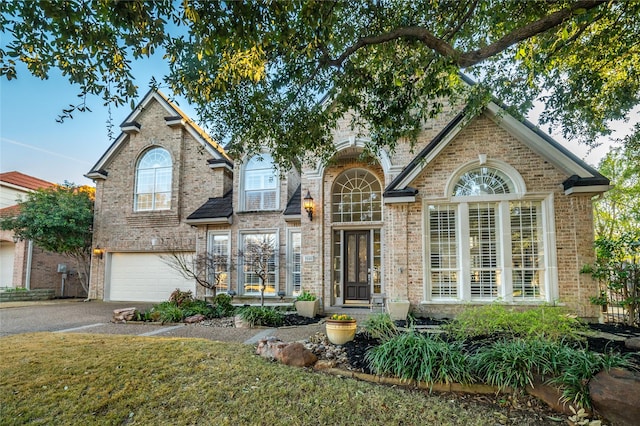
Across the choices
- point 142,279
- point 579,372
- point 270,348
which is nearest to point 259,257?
point 142,279

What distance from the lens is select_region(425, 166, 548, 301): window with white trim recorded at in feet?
28.8

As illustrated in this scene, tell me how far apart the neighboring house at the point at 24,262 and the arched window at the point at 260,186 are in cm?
1082

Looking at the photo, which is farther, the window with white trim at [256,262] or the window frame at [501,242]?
the window with white trim at [256,262]

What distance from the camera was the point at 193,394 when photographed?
422cm

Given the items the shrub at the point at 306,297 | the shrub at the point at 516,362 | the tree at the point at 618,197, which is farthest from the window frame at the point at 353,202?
the tree at the point at 618,197

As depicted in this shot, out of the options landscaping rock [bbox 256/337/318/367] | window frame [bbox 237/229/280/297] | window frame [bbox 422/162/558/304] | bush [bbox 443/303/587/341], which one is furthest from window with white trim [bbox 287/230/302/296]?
bush [bbox 443/303/587/341]

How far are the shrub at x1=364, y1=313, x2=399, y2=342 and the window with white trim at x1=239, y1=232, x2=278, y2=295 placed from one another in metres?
6.74

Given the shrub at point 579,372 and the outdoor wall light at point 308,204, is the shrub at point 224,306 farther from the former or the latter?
A: the shrub at point 579,372

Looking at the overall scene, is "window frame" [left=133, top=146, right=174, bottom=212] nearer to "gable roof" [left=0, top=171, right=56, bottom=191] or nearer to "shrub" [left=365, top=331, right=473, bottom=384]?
"gable roof" [left=0, top=171, right=56, bottom=191]

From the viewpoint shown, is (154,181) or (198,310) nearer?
(198,310)

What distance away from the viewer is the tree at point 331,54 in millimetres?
4613

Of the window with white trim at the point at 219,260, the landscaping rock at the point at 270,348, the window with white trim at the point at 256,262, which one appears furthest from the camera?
the window with white trim at the point at 219,260

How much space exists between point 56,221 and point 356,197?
12.7m

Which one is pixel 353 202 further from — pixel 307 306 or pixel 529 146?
pixel 529 146
